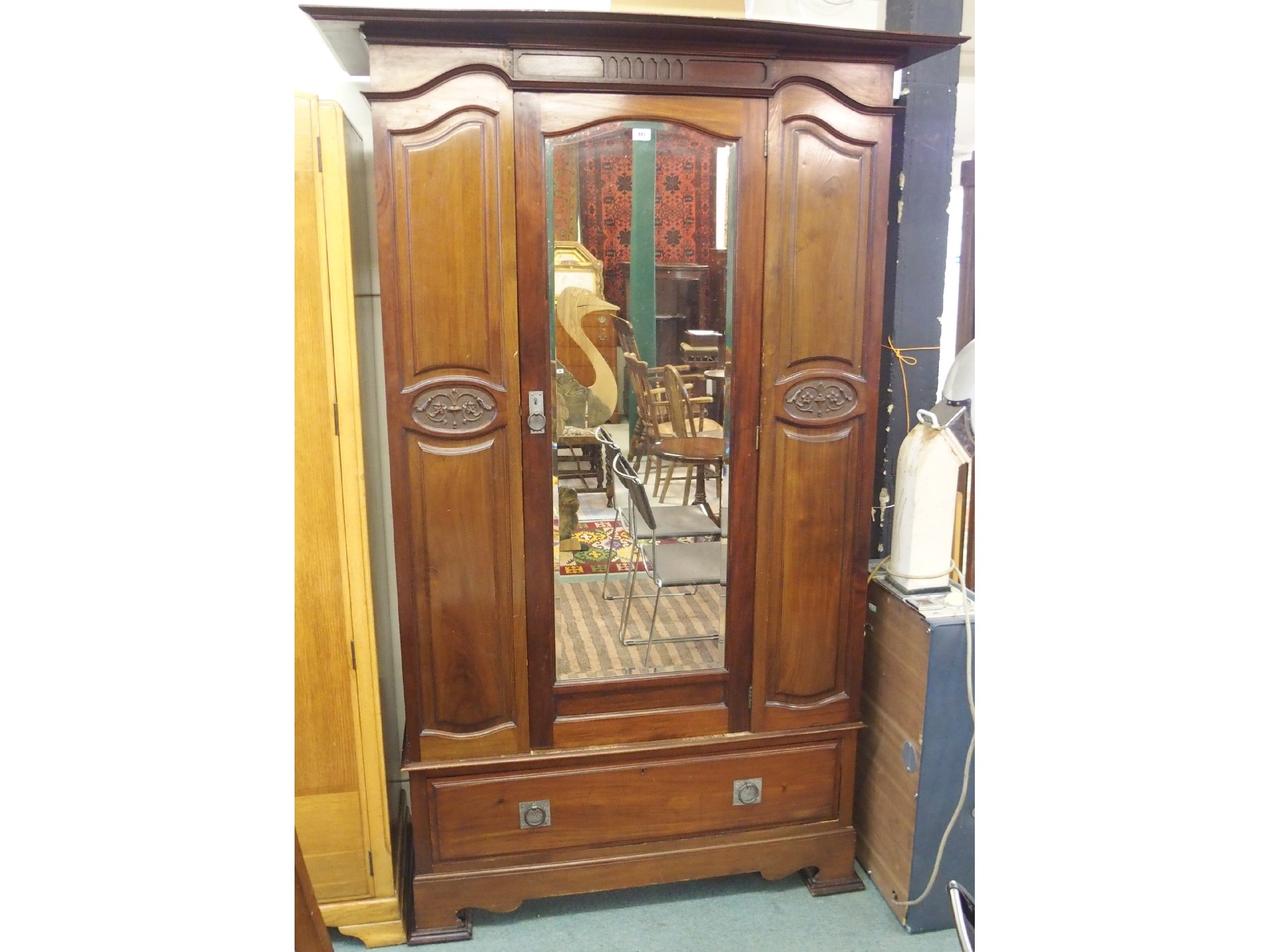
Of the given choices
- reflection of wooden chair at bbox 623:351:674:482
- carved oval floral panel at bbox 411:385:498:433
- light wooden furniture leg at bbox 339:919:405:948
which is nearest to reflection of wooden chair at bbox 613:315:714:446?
reflection of wooden chair at bbox 623:351:674:482

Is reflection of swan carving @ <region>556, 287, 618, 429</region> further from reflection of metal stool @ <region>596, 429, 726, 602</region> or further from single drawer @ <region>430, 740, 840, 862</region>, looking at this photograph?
single drawer @ <region>430, 740, 840, 862</region>

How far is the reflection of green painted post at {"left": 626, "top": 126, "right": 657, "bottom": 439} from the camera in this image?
1635 mm

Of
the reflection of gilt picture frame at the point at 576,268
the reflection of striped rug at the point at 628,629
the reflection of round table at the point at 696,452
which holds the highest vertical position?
the reflection of gilt picture frame at the point at 576,268

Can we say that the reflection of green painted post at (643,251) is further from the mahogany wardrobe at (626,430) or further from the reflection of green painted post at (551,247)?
the reflection of green painted post at (551,247)

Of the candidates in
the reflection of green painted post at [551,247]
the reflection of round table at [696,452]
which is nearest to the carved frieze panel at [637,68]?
the reflection of green painted post at [551,247]

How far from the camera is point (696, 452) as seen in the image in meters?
1.80

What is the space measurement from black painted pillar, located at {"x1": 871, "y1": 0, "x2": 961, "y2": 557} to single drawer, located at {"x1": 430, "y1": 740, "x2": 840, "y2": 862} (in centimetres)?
83

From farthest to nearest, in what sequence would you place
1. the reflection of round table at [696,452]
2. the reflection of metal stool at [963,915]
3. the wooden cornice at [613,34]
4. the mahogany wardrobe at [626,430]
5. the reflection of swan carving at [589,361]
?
the reflection of round table at [696,452] < the reflection of swan carving at [589,361] < the mahogany wardrobe at [626,430] < the wooden cornice at [613,34] < the reflection of metal stool at [963,915]

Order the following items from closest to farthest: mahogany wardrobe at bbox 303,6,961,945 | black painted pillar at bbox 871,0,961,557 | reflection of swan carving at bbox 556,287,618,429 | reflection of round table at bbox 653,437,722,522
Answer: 1. mahogany wardrobe at bbox 303,6,961,945
2. reflection of swan carving at bbox 556,287,618,429
3. reflection of round table at bbox 653,437,722,522
4. black painted pillar at bbox 871,0,961,557

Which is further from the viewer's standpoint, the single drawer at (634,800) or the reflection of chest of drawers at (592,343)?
the single drawer at (634,800)

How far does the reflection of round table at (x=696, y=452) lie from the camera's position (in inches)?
70.4

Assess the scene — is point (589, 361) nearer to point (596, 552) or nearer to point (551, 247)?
point (551, 247)
